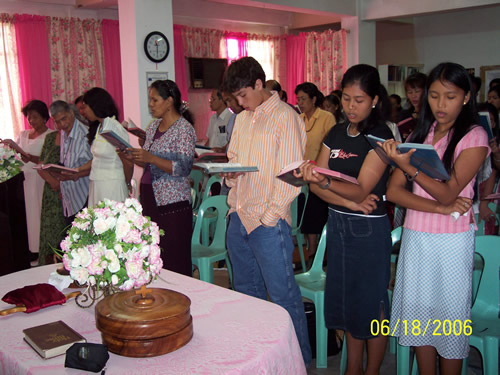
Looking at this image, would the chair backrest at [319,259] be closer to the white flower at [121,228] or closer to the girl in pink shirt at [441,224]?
the girl in pink shirt at [441,224]

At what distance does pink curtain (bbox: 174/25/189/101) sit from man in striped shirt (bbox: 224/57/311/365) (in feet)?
17.6

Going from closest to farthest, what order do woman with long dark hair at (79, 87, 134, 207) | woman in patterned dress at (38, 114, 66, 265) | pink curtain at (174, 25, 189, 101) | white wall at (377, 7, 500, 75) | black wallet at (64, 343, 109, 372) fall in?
black wallet at (64, 343, 109, 372), woman with long dark hair at (79, 87, 134, 207), woman in patterned dress at (38, 114, 66, 265), pink curtain at (174, 25, 189, 101), white wall at (377, 7, 500, 75)

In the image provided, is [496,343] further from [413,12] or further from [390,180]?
[413,12]

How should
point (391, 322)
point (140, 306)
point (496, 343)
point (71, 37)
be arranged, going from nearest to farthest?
point (140, 306), point (496, 343), point (391, 322), point (71, 37)

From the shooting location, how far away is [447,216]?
202cm

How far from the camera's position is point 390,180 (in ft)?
7.14

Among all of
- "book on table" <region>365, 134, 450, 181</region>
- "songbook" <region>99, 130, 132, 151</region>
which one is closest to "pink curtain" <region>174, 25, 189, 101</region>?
"songbook" <region>99, 130, 132, 151</region>

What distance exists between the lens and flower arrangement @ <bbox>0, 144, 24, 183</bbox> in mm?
3709

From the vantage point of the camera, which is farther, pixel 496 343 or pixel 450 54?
pixel 450 54

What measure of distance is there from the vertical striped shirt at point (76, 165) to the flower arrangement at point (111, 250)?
257 cm

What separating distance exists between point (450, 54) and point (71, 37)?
6744 mm

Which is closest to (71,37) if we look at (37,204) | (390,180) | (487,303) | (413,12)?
(37,204)

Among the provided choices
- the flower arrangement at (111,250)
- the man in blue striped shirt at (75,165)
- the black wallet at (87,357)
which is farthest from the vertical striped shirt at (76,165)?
the black wallet at (87,357)

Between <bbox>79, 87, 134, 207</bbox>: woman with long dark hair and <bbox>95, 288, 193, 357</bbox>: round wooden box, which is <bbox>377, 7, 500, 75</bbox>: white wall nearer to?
<bbox>79, 87, 134, 207</bbox>: woman with long dark hair
